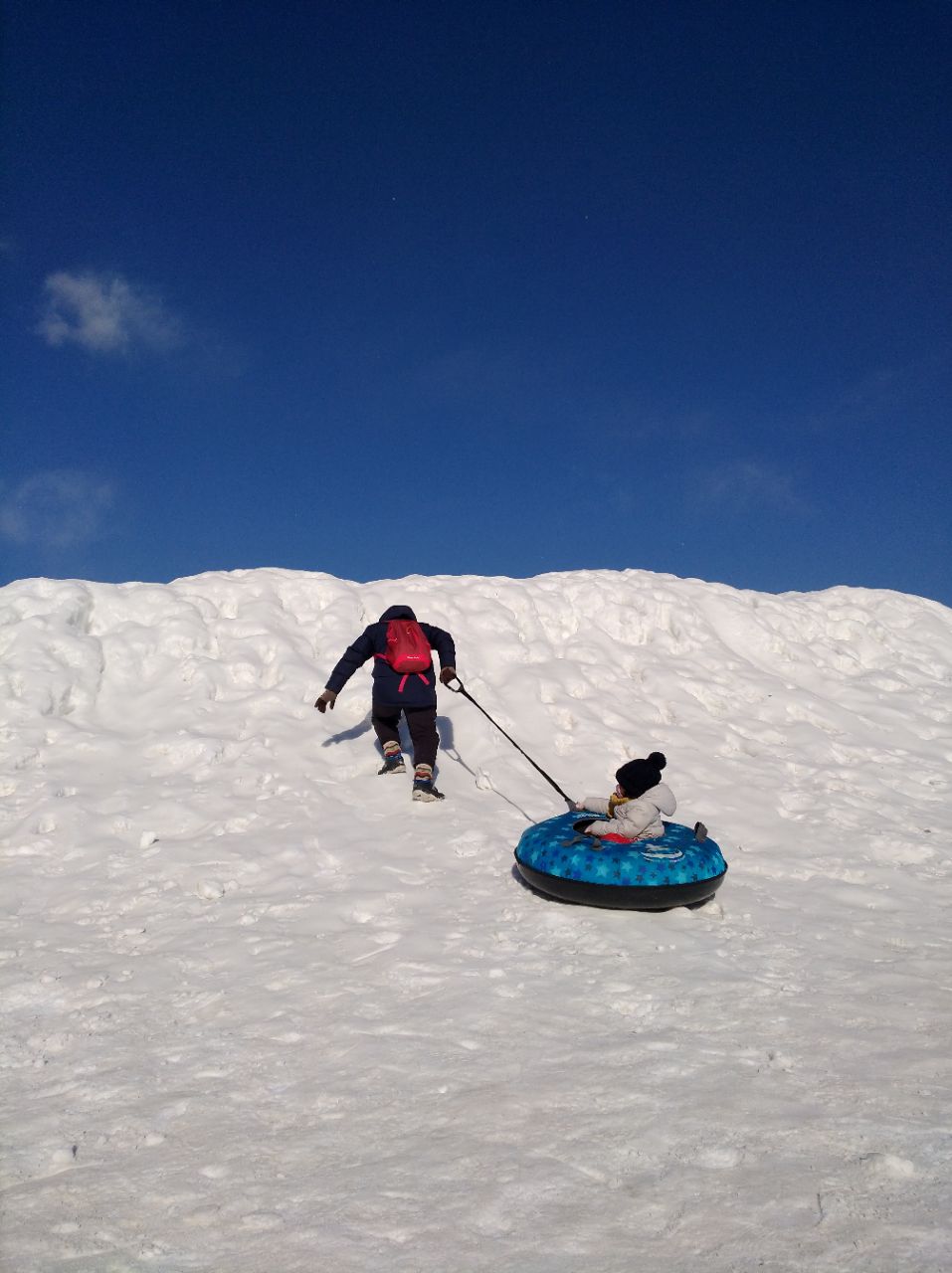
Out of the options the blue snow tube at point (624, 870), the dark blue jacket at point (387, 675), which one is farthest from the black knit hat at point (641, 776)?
the dark blue jacket at point (387, 675)

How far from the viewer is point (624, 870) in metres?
6.08

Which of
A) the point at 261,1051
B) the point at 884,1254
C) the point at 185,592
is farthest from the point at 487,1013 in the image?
the point at 185,592

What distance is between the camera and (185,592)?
11914mm

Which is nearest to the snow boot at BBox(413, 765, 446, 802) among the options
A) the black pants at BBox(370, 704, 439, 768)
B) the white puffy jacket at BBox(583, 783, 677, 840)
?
the black pants at BBox(370, 704, 439, 768)

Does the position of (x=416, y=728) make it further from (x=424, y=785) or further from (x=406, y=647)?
(x=406, y=647)

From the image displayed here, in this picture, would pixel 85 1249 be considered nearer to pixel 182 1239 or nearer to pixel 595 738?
pixel 182 1239

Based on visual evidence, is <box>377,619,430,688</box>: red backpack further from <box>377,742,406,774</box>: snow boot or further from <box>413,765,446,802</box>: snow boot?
<box>413,765,446,802</box>: snow boot

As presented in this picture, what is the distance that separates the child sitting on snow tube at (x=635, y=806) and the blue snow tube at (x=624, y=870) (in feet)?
0.36

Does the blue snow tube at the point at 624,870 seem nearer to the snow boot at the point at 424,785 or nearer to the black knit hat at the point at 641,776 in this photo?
the black knit hat at the point at 641,776

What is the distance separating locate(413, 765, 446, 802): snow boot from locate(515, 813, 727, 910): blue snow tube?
2.02 m

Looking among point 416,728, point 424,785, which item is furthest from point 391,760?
point 424,785

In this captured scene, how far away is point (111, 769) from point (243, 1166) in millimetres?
6116

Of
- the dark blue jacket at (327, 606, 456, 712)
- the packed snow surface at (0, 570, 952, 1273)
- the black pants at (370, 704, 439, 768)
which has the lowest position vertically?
the packed snow surface at (0, 570, 952, 1273)

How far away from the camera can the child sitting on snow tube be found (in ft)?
21.6
